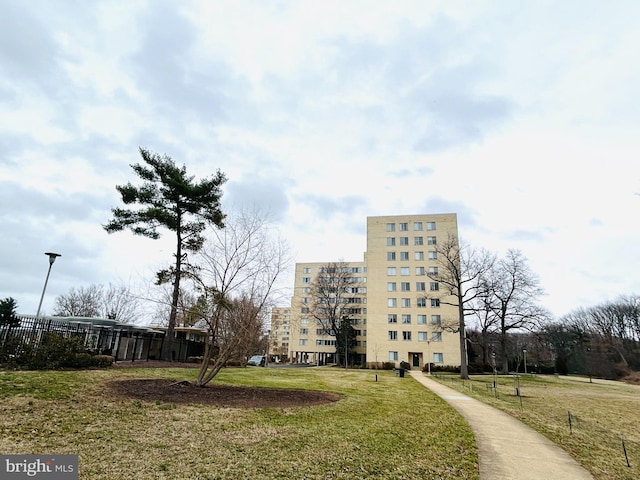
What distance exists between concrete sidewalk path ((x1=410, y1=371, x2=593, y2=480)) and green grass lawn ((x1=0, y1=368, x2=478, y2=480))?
36 cm

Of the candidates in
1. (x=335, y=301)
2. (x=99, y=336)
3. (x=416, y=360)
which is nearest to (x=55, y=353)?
(x=99, y=336)

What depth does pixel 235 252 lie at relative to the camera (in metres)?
14.1

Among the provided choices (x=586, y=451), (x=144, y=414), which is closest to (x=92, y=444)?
A: (x=144, y=414)

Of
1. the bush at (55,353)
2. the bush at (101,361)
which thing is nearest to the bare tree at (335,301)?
the bush at (101,361)

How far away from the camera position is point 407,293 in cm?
5572

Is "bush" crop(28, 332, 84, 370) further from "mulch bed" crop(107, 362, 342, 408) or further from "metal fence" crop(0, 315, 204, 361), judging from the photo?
"mulch bed" crop(107, 362, 342, 408)

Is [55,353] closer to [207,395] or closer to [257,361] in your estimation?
[207,395]

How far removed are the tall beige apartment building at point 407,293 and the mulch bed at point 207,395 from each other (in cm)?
3614

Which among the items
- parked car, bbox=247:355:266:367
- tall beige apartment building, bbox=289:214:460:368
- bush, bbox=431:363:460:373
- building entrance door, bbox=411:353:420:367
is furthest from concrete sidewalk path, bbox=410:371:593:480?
building entrance door, bbox=411:353:420:367

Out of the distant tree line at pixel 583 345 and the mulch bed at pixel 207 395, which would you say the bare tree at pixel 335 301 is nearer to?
the distant tree line at pixel 583 345

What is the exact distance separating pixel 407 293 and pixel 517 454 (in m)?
48.7

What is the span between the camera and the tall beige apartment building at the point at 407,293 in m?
52.4

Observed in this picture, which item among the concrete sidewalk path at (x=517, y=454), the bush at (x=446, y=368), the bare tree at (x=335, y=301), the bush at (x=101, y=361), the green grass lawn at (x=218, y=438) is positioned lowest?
the bush at (x=446, y=368)

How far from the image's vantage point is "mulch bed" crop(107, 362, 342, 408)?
10984mm
